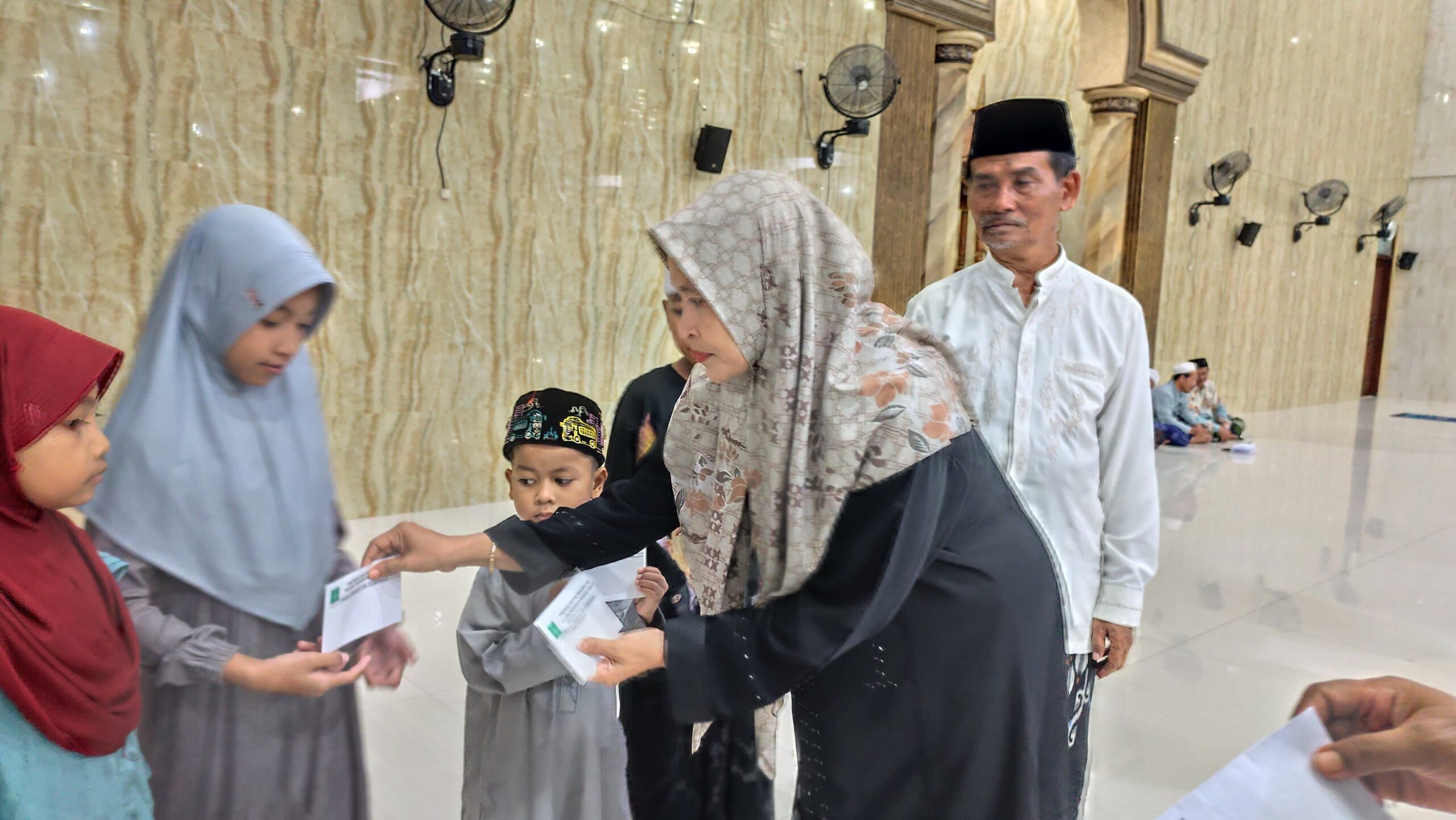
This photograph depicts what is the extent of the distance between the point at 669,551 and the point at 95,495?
0.96 m

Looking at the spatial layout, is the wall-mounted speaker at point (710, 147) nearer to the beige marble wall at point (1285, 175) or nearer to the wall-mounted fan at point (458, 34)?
the wall-mounted fan at point (458, 34)

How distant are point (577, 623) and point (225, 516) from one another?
1.52ft

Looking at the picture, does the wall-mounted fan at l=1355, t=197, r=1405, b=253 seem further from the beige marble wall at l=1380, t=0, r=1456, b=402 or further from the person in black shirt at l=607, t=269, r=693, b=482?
the person in black shirt at l=607, t=269, r=693, b=482

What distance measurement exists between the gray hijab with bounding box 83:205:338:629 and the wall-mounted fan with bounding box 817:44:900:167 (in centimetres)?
526

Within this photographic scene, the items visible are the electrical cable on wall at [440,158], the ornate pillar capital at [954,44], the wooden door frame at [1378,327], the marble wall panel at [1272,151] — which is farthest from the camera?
the wooden door frame at [1378,327]

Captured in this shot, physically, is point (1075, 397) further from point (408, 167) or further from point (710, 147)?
point (710, 147)

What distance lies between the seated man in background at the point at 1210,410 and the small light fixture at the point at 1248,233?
2725 millimetres

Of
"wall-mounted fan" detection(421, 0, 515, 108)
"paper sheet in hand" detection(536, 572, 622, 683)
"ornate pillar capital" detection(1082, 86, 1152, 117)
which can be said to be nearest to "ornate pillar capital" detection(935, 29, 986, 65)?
"ornate pillar capital" detection(1082, 86, 1152, 117)

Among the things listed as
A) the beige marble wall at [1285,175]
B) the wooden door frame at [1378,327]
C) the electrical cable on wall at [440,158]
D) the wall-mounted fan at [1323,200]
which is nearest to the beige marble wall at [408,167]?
the electrical cable on wall at [440,158]

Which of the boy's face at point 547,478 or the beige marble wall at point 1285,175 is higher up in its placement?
the beige marble wall at point 1285,175

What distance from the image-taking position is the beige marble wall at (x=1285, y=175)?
10.1 metres

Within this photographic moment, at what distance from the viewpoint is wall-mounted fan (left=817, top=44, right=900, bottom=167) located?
5934 mm

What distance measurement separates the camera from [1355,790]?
77cm

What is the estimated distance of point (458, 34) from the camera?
424 centimetres
